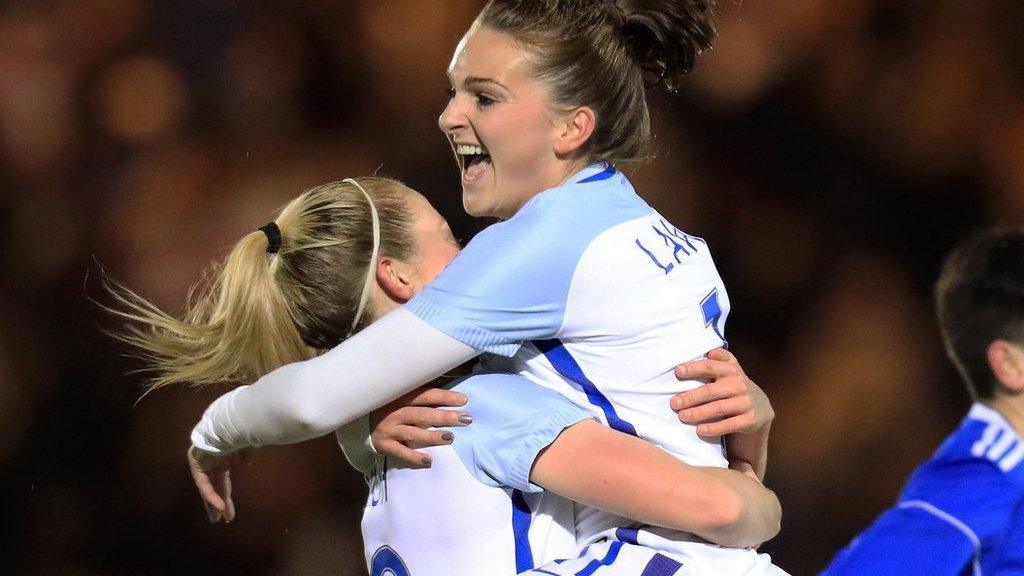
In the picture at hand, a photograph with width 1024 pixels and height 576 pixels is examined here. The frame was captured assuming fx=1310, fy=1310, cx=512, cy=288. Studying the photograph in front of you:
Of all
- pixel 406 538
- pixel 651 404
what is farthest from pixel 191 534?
pixel 651 404

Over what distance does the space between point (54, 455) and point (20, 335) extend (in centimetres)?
24

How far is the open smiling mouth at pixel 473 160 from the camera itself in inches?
59.7

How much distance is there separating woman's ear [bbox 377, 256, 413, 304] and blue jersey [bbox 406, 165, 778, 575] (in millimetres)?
169

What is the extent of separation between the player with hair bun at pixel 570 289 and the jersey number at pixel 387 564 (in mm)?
177

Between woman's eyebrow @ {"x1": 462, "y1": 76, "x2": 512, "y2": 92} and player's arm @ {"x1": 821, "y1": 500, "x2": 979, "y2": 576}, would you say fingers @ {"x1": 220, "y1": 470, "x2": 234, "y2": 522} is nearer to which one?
woman's eyebrow @ {"x1": 462, "y1": 76, "x2": 512, "y2": 92}

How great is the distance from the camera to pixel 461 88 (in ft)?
4.99

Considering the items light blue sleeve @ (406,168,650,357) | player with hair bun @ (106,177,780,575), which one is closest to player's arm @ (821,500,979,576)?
player with hair bun @ (106,177,780,575)

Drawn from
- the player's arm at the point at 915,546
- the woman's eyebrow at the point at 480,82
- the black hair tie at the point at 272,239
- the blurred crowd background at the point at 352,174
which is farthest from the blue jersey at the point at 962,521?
the blurred crowd background at the point at 352,174

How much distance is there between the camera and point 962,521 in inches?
50.6

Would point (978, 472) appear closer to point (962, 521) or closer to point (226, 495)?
point (962, 521)

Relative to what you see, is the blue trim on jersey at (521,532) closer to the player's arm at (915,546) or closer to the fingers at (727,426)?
the fingers at (727,426)

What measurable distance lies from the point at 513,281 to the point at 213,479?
24.3 inches

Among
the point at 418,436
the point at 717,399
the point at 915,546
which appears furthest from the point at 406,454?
the point at 915,546

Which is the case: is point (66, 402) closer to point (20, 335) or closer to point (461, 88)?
point (20, 335)
